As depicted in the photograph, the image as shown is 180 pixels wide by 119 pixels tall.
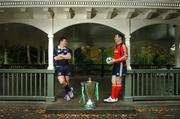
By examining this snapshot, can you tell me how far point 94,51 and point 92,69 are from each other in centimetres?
367

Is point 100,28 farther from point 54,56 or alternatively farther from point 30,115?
point 30,115

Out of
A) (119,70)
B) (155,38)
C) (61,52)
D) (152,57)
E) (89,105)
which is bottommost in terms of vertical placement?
(89,105)

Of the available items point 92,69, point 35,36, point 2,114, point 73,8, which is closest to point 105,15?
point 73,8

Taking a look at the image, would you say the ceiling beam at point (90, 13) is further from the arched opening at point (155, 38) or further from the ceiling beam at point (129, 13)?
the arched opening at point (155, 38)

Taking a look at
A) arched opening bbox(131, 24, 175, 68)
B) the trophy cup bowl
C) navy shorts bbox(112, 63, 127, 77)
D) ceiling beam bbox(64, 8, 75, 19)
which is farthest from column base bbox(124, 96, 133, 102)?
arched opening bbox(131, 24, 175, 68)

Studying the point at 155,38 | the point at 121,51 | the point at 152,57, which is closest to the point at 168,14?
the point at 121,51

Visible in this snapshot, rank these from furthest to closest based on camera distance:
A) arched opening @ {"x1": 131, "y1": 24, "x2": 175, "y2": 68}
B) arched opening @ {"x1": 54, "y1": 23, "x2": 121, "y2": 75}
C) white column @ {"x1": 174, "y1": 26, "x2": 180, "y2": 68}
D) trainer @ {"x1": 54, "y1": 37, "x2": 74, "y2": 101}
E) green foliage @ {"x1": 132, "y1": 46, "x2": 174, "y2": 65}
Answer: green foliage @ {"x1": 132, "y1": 46, "x2": 174, "y2": 65} → arched opening @ {"x1": 54, "y1": 23, "x2": 121, "y2": 75} → arched opening @ {"x1": 131, "y1": 24, "x2": 175, "y2": 68} → white column @ {"x1": 174, "y1": 26, "x2": 180, "y2": 68} → trainer @ {"x1": 54, "y1": 37, "x2": 74, "y2": 101}

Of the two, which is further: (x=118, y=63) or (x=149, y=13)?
(x=149, y=13)

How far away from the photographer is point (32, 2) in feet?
38.2

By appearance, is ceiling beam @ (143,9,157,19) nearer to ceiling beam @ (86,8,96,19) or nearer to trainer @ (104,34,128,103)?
trainer @ (104,34,128,103)

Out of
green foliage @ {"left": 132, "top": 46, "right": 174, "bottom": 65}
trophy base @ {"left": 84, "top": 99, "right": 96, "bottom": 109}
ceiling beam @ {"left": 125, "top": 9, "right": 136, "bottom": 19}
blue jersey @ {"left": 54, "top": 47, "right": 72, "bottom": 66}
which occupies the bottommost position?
trophy base @ {"left": 84, "top": 99, "right": 96, "bottom": 109}

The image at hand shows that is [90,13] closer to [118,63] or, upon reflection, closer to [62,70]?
[118,63]

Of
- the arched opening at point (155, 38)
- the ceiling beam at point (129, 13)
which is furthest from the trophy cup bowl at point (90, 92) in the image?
the arched opening at point (155, 38)

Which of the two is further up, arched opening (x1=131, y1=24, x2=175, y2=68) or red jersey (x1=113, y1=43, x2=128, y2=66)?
arched opening (x1=131, y1=24, x2=175, y2=68)
